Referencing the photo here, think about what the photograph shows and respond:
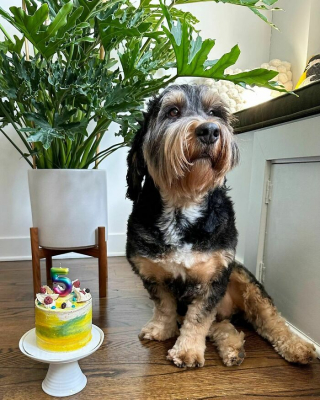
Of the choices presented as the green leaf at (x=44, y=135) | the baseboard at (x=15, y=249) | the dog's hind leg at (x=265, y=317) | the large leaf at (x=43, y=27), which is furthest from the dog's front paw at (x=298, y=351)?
the baseboard at (x=15, y=249)

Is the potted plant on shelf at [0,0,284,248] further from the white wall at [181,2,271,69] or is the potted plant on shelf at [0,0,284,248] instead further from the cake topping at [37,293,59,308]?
the white wall at [181,2,271,69]

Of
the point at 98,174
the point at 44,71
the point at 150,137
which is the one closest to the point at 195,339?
the point at 150,137

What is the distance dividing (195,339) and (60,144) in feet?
3.41

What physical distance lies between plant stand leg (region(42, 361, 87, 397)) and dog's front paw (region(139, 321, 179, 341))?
0.36 metres

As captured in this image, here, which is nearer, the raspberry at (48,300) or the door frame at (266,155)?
the raspberry at (48,300)

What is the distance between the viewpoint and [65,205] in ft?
5.13

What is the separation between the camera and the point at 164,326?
1.33 m

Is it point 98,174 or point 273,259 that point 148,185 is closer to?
point 98,174

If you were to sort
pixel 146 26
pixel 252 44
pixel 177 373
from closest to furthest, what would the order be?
pixel 177 373 → pixel 146 26 → pixel 252 44

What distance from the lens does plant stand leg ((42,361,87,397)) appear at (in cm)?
99

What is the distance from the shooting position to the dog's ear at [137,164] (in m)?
1.20

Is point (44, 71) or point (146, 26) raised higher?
point (146, 26)

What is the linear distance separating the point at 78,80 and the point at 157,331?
3.33 feet

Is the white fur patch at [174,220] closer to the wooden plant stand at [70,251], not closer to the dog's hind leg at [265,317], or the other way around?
the dog's hind leg at [265,317]
